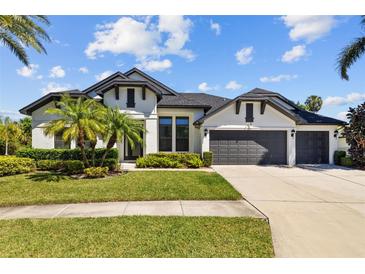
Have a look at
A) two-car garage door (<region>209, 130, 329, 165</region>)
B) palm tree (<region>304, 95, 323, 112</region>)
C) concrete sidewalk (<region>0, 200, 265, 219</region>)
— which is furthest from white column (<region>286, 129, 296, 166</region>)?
palm tree (<region>304, 95, 323, 112</region>)

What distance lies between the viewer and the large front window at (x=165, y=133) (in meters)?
17.2

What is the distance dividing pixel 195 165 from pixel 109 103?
25.0ft

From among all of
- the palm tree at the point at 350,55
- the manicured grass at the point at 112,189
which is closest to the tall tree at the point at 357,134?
the palm tree at the point at 350,55

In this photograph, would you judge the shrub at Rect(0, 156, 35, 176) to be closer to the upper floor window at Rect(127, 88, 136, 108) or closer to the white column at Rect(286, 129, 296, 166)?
the upper floor window at Rect(127, 88, 136, 108)

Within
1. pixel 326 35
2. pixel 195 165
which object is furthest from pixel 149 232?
pixel 326 35

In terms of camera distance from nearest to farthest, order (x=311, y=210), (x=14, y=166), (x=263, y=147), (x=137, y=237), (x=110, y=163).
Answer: (x=137, y=237) → (x=311, y=210) → (x=14, y=166) → (x=110, y=163) → (x=263, y=147)

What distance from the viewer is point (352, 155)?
1467 centimetres

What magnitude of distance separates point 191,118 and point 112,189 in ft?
33.5

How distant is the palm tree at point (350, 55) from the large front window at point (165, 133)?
12.3m

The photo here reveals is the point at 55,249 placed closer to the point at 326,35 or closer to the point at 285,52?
the point at 326,35

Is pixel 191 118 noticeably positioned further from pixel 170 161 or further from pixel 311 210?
pixel 311 210

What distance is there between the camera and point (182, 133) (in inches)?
688

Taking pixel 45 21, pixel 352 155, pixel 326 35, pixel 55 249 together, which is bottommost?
pixel 55 249

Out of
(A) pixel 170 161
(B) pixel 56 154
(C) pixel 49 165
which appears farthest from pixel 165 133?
(C) pixel 49 165
